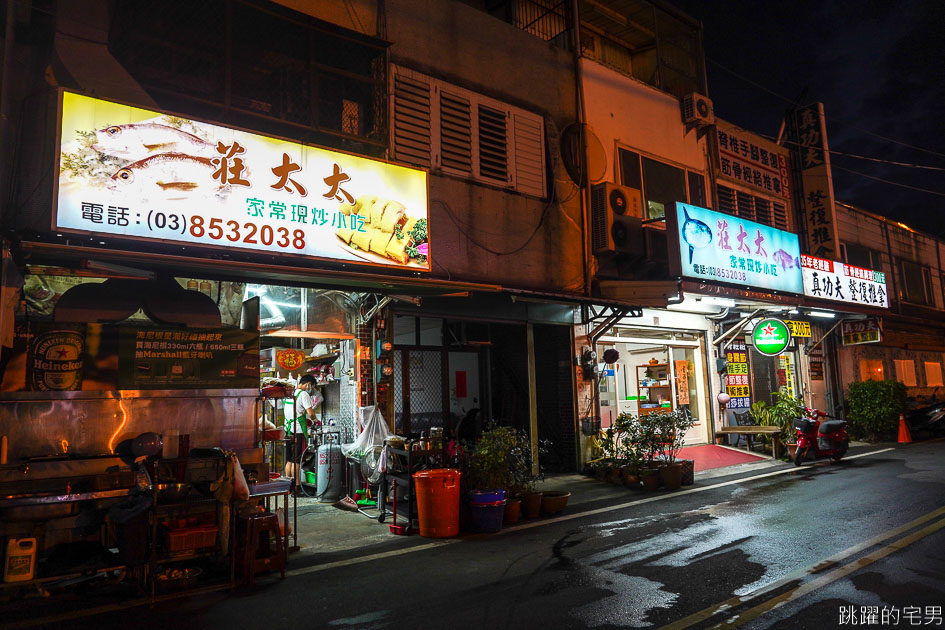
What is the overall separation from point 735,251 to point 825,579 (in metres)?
11.1

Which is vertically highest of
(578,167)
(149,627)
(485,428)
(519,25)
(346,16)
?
(519,25)

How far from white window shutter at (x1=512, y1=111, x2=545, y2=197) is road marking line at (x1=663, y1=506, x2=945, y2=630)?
356 inches

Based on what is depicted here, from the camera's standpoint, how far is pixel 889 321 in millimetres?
23797

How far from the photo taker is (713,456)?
1512 centimetres

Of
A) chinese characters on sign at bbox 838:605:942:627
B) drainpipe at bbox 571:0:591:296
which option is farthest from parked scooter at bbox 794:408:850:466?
chinese characters on sign at bbox 838:605:942:627

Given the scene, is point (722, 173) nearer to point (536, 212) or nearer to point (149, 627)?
point (536, 212)

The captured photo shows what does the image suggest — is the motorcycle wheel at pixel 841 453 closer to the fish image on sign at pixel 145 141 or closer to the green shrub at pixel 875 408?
the green shrub at pixel 875 408

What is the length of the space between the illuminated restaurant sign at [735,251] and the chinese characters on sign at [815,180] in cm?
356

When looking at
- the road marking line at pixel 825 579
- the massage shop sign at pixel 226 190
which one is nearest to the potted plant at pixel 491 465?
the massage shop sign at pixel 226 190

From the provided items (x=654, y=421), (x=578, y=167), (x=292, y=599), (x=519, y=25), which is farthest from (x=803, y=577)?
(x=519, y=25)

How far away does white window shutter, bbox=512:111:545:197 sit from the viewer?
13.2 meters

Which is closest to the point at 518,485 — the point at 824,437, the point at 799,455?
the point at 799,455

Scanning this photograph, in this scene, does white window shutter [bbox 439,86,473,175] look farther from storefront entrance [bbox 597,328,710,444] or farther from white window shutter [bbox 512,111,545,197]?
storefront entrance [bbox 597,328,710,444]

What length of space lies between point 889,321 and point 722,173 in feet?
39.4
